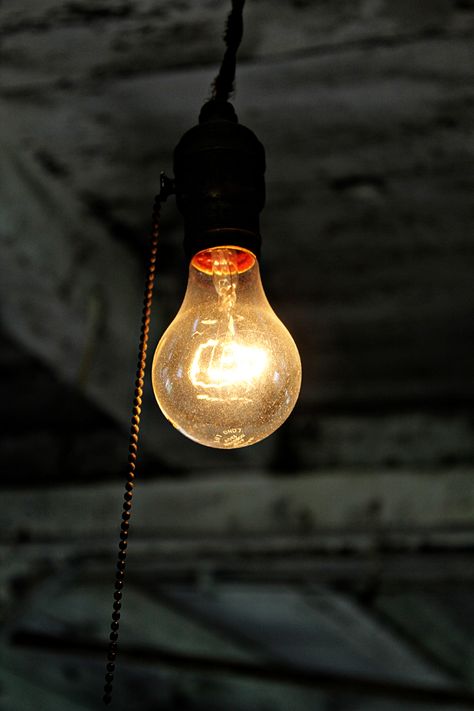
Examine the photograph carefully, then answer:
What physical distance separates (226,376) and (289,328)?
1288 millimetres

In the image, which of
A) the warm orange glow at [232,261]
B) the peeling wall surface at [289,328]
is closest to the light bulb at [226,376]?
the warm orange glow at [232,261]

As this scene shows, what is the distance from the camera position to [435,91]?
149 centimetres

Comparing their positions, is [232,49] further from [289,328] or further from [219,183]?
[289,328]

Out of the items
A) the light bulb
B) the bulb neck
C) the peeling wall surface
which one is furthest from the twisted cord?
the peeling wall surface

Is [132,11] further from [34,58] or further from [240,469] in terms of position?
[240,469]

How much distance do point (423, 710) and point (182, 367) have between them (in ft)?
10.4

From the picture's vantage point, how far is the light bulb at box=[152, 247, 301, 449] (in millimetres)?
992

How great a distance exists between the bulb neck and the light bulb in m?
0.05

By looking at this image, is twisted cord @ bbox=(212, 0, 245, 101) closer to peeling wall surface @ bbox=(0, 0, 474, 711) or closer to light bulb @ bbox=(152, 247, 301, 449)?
light bulb @ bbox=(152, 247, 301, 449)

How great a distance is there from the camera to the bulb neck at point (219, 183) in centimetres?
98

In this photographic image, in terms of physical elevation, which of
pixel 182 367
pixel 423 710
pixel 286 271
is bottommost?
pixel 182 367

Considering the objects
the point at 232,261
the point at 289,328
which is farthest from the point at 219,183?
the point at 289,328

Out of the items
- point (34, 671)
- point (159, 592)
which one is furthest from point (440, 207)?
point (34, 671)

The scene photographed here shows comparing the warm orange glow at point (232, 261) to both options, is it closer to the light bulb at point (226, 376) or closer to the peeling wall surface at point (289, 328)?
the light bulb at point (226, 376)
